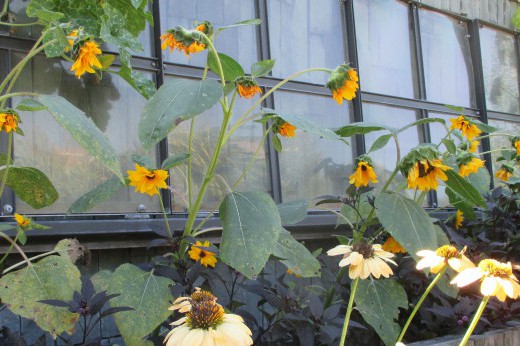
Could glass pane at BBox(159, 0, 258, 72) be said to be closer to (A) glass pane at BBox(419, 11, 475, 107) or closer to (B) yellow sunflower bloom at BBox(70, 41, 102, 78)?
(B) yellow sunflower bloom at BBox(70, 41, 102, 78)

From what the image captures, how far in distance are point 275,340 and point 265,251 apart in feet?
1.18

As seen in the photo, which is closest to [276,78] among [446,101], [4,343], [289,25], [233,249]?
[289,25]

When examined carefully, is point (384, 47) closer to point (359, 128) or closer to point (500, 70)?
point (500, 70)

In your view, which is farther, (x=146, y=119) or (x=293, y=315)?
(x=293, y=315)

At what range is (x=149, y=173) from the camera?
63.8 inches

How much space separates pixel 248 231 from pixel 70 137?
43.5 inches

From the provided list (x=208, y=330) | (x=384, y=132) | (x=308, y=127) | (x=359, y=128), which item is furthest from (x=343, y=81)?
(x=384, y=132)

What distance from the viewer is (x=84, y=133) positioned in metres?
1.11

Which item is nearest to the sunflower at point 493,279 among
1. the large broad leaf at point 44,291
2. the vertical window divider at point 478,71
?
the large broad leaf at point 44,291

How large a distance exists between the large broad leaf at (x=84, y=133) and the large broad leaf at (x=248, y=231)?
35 centimetres

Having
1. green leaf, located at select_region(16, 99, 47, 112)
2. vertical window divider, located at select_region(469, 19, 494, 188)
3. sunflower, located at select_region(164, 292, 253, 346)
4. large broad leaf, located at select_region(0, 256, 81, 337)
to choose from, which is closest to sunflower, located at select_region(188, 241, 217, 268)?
large broad leaf, located at select_region(0, 256, 81, 337)

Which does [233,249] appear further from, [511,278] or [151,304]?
[511,278]

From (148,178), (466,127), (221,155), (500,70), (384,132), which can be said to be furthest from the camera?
(500,70)

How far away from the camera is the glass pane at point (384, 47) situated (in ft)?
11.0
